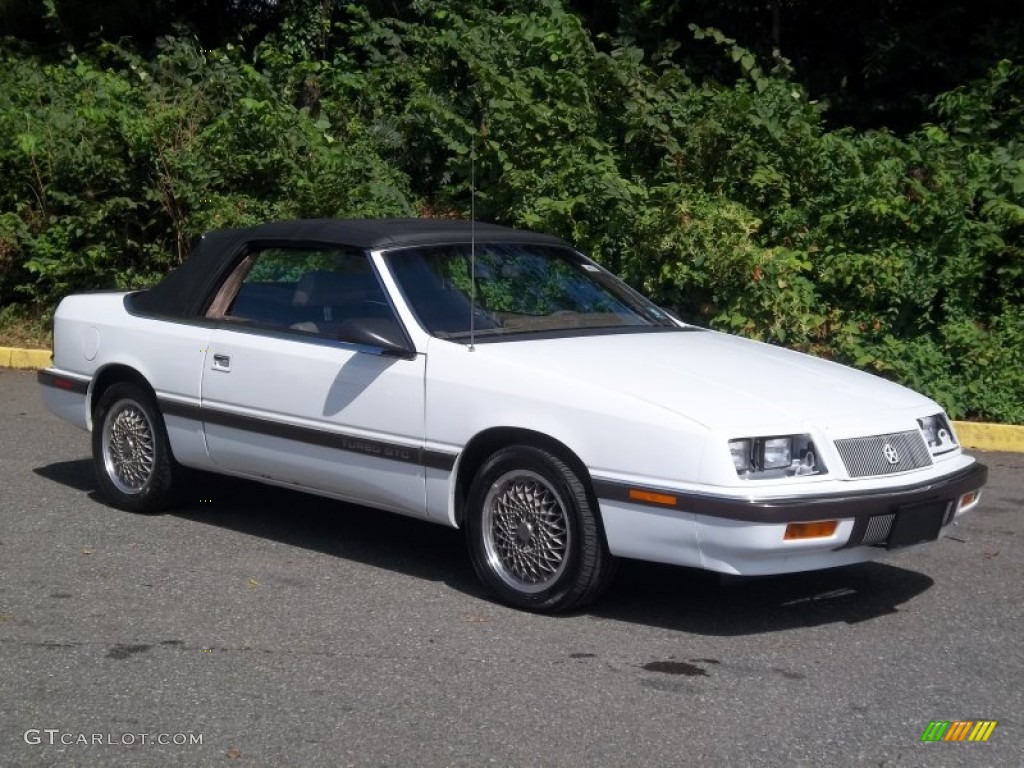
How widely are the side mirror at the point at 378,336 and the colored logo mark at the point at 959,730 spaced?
8.61 ft

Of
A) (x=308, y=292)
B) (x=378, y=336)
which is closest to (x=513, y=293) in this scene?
(x=378, y=336)

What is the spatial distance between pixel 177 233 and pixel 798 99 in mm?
5939

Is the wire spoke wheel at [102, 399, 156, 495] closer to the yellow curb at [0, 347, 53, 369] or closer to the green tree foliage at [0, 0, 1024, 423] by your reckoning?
the green tree foliage at [0, 0, 1024, 423]

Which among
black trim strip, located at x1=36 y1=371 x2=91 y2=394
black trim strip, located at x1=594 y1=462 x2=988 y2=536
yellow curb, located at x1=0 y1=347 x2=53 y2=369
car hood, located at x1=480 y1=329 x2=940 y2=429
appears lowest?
yellow curb, located at x1=0 y1=347 x2=53 y2=369

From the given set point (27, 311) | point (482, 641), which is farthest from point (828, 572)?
point (27, 311)

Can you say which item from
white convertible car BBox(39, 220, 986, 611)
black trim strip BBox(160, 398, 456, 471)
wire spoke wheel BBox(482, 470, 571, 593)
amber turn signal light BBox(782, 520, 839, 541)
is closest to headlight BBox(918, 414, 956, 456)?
white convertible car BBox(39, 220, 986, 611)

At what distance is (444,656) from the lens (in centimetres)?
521

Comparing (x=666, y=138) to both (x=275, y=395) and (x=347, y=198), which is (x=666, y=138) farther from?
(x=275, y=395)

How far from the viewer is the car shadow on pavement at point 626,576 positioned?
5.83 meters

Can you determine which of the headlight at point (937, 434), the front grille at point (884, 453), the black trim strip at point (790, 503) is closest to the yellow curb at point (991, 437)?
the headlight at point (937, 434)

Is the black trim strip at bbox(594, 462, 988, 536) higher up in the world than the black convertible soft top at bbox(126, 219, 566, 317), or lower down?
lower down

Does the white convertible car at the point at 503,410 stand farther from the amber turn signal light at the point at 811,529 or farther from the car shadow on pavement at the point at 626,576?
the car shadow on pavement at the point at 626,576

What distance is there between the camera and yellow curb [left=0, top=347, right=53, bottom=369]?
41.7 ft

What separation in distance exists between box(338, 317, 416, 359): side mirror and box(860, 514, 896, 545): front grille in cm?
201
